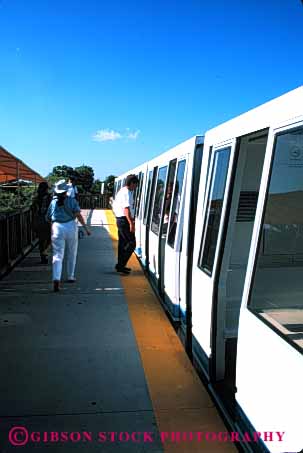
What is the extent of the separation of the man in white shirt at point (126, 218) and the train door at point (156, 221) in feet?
1.33

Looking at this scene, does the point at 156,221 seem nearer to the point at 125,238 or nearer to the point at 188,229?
the point at 125,238

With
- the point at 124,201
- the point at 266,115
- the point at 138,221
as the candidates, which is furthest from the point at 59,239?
the point at 266,115

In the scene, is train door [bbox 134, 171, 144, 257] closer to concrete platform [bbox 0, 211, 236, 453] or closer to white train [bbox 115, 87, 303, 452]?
concrete platform [bbox 0, 211, 236, 453]

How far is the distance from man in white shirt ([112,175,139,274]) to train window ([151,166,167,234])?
0.49 metres

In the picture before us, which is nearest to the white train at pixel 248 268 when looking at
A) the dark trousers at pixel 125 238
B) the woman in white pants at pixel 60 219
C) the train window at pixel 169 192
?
the train window at pixel 169 192

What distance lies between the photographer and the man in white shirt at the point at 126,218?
26.4 ft

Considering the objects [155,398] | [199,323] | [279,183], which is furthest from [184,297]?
[279,183]

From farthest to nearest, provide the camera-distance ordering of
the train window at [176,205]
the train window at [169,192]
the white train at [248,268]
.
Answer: the train window at [169,192]
the train window at [176,205]
the white train at [248,268]

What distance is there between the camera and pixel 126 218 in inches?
324

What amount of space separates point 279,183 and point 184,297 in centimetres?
226

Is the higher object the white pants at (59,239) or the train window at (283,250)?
the train window at (283,250)

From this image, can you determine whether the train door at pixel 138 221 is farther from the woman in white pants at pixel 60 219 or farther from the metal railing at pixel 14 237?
the woman in white pants at pixel 60 219

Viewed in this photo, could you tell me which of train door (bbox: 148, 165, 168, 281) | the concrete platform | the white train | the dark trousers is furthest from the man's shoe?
the white train

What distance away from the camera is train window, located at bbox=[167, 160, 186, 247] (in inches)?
217
